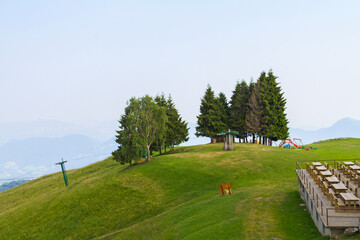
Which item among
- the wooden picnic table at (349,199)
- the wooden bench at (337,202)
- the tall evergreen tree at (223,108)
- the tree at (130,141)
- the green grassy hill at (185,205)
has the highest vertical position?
the tall evergreen tree at (223,108)

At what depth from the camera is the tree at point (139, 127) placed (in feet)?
166

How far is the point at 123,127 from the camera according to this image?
5494 cm

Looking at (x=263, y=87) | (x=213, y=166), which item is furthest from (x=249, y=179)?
(x=263, y=87)

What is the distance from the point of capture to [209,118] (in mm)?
72938

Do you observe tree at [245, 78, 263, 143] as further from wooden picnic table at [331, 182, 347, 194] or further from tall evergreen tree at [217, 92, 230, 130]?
wooden picnic table at [331, 182, 347, 194]

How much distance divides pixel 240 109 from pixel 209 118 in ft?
29.4

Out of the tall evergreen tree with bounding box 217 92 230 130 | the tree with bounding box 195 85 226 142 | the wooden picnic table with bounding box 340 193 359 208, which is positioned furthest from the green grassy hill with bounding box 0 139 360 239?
the tall evergreen tree with bounding box 217 92 230 130

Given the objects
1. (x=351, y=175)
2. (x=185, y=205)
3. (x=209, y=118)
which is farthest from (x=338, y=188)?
(x=209, y=118)

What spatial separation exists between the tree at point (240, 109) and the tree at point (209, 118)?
3.59m

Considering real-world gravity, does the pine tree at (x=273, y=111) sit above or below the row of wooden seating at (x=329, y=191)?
above

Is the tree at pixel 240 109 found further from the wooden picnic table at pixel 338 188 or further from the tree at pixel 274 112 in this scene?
the wooden picnic table at pixel 338 188

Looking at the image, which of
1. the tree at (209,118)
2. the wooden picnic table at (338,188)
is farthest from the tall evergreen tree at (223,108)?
the wooden picnic table at (338,188)

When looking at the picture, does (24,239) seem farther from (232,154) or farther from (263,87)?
(263,87)

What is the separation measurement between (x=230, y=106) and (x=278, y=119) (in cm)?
1466
